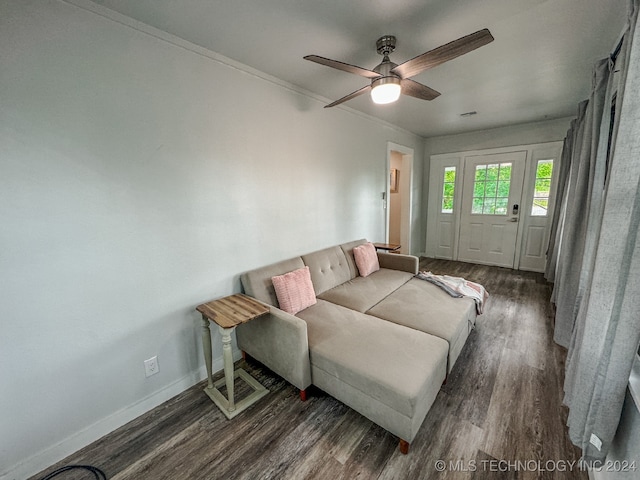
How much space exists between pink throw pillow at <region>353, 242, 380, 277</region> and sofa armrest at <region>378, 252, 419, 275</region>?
0.15 metres

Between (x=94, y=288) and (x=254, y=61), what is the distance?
1936 millimetres

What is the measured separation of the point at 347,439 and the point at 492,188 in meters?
4.66

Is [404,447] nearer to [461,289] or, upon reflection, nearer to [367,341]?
[367,341]

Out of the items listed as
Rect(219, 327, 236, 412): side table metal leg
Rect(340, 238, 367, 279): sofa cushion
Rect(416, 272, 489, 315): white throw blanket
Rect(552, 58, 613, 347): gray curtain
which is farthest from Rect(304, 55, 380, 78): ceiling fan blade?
Rect(416, 272, 489, 315): white throw blanket

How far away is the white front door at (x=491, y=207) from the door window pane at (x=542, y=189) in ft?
0.65

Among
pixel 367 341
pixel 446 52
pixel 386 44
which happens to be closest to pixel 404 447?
pixel 367 341

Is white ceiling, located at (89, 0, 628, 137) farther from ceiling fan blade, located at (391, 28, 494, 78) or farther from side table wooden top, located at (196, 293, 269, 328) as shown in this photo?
side table wooden top, located at (196, 293, 269, 328)

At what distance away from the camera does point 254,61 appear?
1.98 m

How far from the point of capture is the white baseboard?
130 cm

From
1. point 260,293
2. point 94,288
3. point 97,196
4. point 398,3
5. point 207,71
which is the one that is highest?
point 398,3

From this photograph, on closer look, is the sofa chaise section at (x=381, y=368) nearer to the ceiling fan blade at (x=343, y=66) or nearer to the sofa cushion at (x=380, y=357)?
the sofa cushion at (x=380, y=357)

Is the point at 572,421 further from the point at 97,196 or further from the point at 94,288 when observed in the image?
the point at 97,196

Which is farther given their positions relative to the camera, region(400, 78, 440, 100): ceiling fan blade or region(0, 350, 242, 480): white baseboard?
region(400, 78, 440, 100): ceiling fan blade

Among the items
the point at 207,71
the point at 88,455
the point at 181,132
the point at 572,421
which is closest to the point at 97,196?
the point at 181,132
